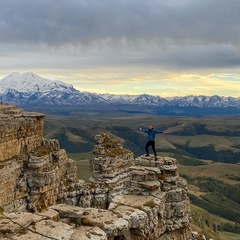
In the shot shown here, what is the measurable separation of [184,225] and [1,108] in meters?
37.3

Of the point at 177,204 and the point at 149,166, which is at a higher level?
the point at 149,166

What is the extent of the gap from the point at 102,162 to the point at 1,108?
17395 millimetres

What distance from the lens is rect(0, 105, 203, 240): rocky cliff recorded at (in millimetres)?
19453

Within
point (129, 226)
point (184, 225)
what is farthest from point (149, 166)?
point (129, 226)

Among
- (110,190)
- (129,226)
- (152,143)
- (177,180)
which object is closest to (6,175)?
(110,190)

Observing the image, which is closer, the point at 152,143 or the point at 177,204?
the point at 177,204

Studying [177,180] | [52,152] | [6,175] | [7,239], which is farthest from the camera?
[52,152]

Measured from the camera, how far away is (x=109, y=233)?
1962 cm

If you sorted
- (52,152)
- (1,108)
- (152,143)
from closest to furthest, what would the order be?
(152,143)
(52,152)
(1,108)

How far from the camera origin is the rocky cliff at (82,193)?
19.5 meters

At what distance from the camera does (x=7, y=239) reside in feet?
56.1

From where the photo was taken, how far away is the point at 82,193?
48500mm

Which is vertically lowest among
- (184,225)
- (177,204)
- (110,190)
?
(110,190)

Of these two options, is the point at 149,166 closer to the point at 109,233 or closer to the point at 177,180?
the point at 177,180
